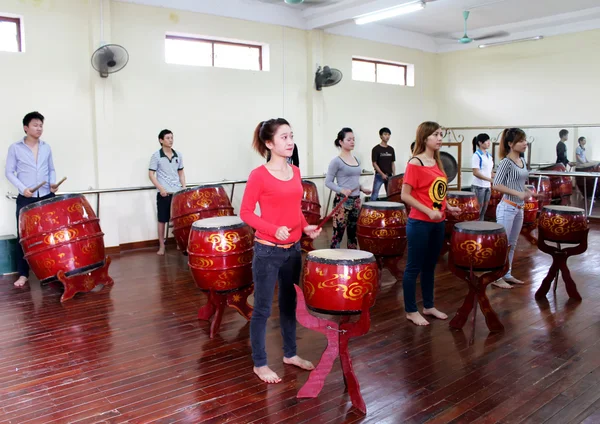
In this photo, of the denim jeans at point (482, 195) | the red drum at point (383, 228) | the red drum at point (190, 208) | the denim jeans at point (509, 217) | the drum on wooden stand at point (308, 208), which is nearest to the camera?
the denim jeans at point (509, 217)

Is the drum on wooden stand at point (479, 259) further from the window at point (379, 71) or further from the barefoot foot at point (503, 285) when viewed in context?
the window at point (379, 71)

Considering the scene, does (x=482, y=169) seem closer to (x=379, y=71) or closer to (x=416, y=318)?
(x=416, y=318)

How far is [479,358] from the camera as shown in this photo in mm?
3156

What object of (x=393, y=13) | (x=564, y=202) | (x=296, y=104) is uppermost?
(x=393, y=13)

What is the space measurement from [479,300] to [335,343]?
1.39 meters

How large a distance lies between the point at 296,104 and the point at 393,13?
188cm

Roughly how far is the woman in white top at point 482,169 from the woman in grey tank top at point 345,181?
1757mm

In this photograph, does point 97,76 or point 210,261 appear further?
point 97,76

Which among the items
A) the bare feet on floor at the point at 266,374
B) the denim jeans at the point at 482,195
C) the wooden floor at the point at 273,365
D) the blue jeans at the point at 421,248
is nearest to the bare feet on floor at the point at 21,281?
the wooden floor at the point at 273,365

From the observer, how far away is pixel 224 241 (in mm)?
3441

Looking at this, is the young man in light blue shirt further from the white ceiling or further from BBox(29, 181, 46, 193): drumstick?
the white ceiling

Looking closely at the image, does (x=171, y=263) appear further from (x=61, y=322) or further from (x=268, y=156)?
(x=268, y=156)

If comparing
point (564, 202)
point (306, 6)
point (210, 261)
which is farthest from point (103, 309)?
point (564, 202)

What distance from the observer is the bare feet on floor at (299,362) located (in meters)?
3.03
